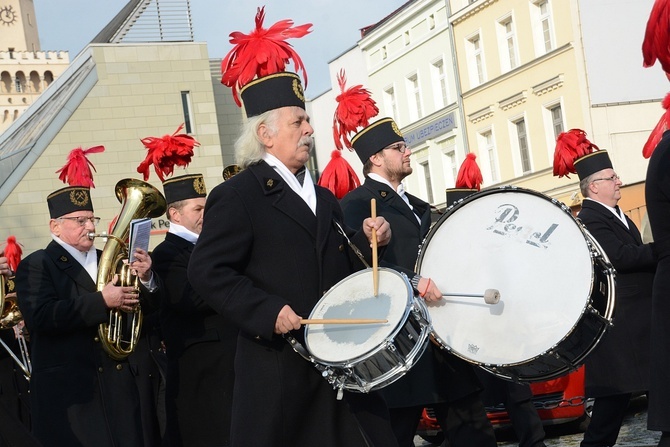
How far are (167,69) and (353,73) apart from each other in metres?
12.8

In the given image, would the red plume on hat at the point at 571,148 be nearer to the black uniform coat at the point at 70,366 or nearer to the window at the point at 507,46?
the black uniform coat at the point at 70,366

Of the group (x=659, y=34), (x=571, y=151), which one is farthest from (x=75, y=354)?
(x=571, y=151)

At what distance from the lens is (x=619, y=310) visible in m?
8.80

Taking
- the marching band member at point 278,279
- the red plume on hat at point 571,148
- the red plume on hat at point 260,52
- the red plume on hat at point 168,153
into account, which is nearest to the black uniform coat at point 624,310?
the red plume on hat at point 571,148

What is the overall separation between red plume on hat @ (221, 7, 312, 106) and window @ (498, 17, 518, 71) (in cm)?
3285

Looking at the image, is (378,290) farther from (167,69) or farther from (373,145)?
(167,69)

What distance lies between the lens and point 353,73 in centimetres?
4928

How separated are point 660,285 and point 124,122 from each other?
34098mm

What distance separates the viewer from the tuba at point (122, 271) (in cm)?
751

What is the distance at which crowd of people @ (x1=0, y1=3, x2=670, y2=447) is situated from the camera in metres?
5.08

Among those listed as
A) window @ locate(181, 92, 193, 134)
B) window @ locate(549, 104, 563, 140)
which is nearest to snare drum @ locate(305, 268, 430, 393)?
window @ locate(549, 104, 563, 140)

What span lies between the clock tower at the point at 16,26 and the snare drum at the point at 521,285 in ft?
Answer: 484

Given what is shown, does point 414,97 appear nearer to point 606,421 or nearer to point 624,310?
point 624,310

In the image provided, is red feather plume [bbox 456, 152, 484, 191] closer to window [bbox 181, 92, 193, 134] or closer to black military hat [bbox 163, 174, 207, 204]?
black military hat [bbox 163, 174, 207, 204]
